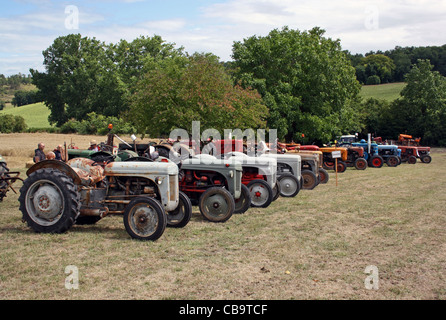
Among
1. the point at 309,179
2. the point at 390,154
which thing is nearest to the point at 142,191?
the point at 309,179

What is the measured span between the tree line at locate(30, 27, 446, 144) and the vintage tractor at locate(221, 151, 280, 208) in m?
7.72

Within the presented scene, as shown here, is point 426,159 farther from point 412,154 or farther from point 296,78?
point 296,78

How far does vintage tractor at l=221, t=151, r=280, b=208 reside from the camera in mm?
10766

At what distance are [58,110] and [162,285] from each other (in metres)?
54.3

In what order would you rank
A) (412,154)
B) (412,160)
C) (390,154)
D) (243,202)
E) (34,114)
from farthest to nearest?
(34,114) → (412,154) → (412,160) → (390,154) → (243,202)

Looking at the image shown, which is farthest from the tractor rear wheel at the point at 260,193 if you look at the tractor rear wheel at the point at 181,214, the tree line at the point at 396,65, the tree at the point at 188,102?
the tree line at the point at 396,65

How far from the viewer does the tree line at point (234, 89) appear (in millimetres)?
19094

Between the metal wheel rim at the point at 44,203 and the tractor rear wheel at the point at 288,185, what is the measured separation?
6818mm

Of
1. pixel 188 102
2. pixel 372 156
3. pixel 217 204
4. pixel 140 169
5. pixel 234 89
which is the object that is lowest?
pixel 217 204

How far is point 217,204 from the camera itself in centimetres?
902

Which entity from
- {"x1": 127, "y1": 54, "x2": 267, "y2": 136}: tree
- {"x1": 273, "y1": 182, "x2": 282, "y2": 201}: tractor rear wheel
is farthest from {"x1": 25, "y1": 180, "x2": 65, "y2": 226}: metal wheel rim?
{"x1": 127, "y1": 54, "x2": 267, "y2": 136}: tree

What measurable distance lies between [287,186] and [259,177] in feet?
5.99

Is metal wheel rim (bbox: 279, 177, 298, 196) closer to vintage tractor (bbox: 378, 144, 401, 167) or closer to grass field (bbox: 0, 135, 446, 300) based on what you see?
grass field (bbox: 0, 135, 446, 300)

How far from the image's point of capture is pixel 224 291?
5.07m
